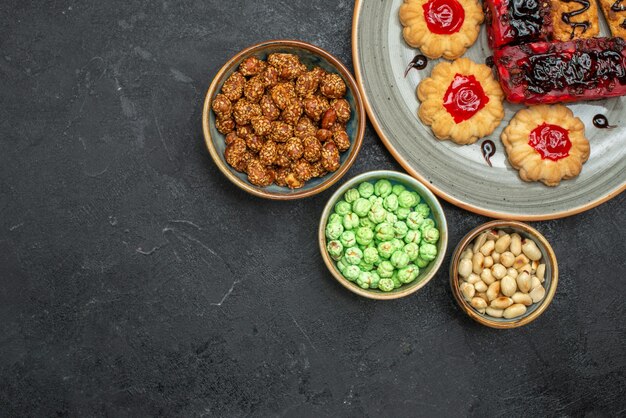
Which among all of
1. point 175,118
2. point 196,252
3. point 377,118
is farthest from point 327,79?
point 196,252

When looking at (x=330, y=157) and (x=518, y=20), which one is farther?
(x=518, y=20)

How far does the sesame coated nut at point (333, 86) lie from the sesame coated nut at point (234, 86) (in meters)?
0.42

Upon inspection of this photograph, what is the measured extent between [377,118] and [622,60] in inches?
52.0

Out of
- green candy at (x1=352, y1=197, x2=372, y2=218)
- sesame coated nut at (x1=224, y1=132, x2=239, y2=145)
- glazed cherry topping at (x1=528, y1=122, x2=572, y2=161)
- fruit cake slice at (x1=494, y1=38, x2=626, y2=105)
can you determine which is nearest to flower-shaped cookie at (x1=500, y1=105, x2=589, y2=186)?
glazed cherry topping at (x1=528, y1=122, x2=572, y2=161)

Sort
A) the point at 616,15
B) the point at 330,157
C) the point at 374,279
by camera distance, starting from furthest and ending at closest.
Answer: the point at 616,15
the point at 374,279
the point at 330,157

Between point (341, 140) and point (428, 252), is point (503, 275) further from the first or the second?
point (341, 140)

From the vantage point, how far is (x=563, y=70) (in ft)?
9.60

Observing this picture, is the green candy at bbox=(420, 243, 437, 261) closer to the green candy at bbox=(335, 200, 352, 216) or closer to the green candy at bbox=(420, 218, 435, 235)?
the green candy at bbox=(420, 218, 435, 235)

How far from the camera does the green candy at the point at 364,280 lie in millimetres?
2926

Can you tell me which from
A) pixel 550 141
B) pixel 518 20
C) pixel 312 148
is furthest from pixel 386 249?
pixel 518 20

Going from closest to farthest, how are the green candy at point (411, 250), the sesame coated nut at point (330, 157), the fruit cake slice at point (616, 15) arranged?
the sesame coated nut at point (330, 157)
the green candy at point (411, 250)
the fruit cake slice at point (616, 15)

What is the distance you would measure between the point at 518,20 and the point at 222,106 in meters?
1.63

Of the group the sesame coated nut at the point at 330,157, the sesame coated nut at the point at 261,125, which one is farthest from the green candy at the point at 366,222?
the sesame coated nut at the point at 261,125

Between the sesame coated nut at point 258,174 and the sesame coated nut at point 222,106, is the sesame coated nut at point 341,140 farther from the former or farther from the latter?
the sesame coated nut at point 222,106
